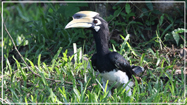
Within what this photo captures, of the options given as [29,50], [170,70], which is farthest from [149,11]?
[29,50]

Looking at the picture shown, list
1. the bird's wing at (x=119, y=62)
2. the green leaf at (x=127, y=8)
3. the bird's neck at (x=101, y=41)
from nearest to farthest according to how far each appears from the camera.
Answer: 1. the bird's wing at (x=119, y=62)
2. the bird's neck at (x=101, y=41)
3. the green leaf at (x=127, y=8)

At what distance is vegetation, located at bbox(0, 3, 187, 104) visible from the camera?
10.1ft

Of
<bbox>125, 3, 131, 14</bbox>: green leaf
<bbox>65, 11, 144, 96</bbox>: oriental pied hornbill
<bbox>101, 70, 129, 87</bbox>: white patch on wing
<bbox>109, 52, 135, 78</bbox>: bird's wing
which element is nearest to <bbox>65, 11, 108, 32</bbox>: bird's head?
<bbox>65, 11, 144, 96</bbox>: oriental pied hornbill

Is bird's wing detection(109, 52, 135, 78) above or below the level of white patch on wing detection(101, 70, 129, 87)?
above

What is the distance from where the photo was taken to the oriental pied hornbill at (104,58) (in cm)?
308

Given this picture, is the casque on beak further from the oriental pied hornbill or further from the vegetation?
the vegetation

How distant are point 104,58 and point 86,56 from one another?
892mm

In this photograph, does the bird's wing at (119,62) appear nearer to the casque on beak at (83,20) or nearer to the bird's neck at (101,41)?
the bird's neck at (101,41)

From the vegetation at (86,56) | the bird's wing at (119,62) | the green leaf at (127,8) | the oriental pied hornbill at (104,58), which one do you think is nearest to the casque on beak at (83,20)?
the oriental pied hornbill at (104,58)

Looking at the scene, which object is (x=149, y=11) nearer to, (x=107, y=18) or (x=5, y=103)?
(x=107, y=18)

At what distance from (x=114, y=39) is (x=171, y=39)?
0.85 metres

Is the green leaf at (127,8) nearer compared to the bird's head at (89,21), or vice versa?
the bird's head at (89,21)

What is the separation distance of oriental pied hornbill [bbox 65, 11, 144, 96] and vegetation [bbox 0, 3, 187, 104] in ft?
0.53

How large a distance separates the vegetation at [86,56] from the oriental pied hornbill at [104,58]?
0.16 m
